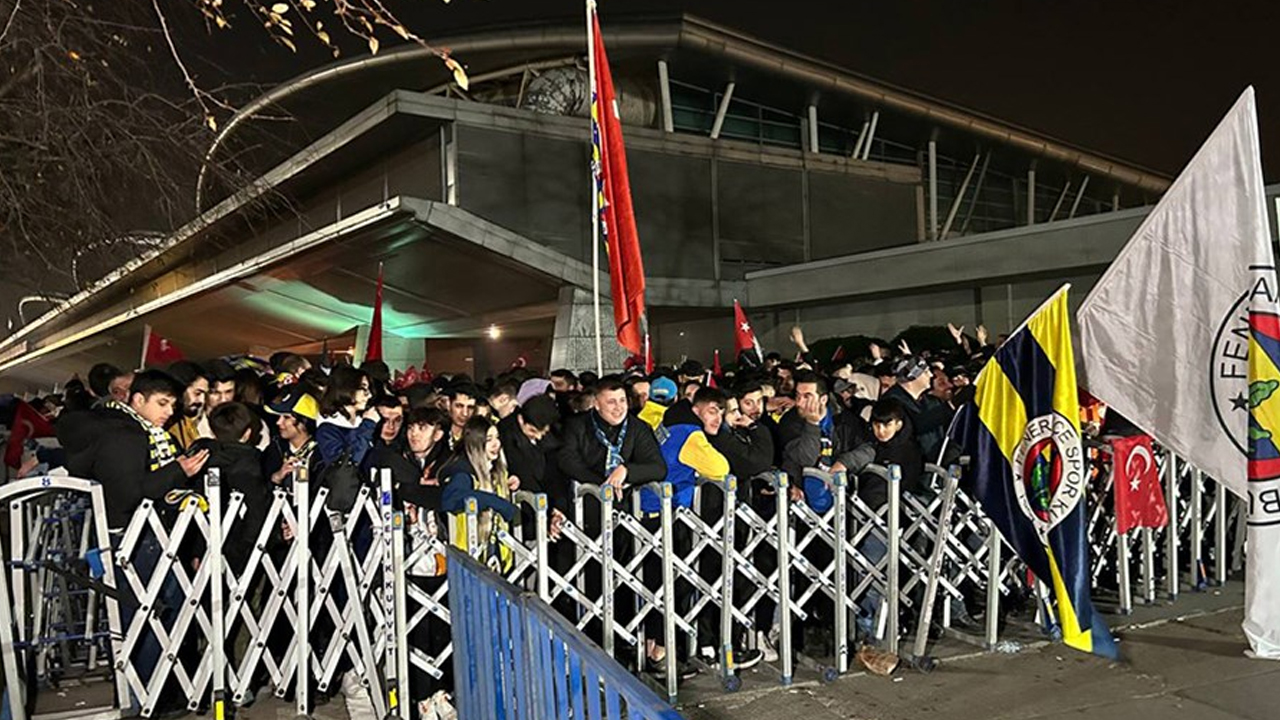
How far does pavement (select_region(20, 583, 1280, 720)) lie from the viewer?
5.54 metres

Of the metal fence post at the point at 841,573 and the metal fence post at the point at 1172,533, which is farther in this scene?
the metal fence post at the point at 1172,533

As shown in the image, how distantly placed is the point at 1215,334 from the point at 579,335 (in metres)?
19.4

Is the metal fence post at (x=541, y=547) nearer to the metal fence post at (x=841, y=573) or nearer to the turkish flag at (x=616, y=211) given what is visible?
the metal fence post at (x=841, y=573)

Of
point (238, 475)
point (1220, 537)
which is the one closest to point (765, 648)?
point (238, 475)

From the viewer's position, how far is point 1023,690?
19.2 ft

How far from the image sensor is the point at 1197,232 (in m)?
5.59

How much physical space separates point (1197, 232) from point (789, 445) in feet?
9.17

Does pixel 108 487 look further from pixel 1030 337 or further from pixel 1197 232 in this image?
pixel 1197 232

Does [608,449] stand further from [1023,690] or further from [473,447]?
[1023,690]

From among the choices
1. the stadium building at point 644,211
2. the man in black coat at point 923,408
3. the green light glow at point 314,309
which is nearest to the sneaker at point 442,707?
the man in black coat at point 923,408

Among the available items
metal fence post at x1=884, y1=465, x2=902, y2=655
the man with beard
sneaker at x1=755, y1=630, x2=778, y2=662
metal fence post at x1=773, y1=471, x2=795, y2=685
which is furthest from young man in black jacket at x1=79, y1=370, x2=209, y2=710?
metal fence post at x1=884, y1=465, x2=902, y2=655

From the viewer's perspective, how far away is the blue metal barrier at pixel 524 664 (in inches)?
90.7

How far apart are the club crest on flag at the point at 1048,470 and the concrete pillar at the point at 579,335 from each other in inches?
699

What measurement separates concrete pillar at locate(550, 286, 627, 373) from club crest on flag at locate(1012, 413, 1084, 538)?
17.8m
